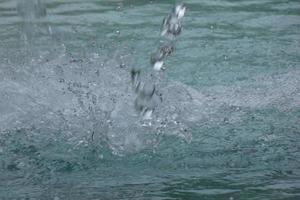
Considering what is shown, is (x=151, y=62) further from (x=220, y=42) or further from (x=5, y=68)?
(x=5, y=68)

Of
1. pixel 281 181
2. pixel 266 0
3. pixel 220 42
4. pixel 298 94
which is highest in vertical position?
pixel 266 0

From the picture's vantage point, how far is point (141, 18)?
803cm

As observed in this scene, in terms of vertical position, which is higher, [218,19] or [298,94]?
[218,19]

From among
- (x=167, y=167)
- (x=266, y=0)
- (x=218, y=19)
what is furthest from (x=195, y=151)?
(x=266, y=0)

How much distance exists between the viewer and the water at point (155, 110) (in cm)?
427

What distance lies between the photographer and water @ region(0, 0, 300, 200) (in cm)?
427

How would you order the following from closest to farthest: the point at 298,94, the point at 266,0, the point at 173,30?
the point at 298,94 < the point at 173,30 < the point at 266,0

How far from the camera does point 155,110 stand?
5.55m

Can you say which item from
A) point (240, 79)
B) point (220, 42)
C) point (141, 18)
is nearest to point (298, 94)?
point (240, 79)

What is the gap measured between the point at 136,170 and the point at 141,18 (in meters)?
3.91

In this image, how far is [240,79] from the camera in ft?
20.7

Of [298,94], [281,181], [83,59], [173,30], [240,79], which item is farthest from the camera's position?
[173,30]

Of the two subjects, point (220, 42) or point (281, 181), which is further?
point (220, 42)

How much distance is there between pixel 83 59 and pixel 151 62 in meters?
0.72
